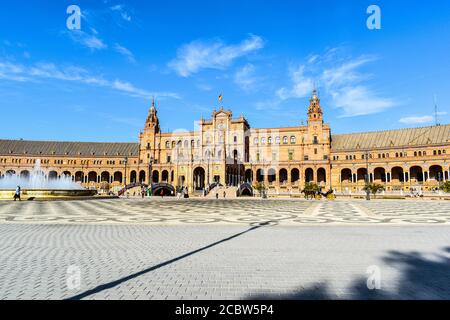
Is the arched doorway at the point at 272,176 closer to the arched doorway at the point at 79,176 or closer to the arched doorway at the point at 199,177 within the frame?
the arched doorway at the point at 199,177

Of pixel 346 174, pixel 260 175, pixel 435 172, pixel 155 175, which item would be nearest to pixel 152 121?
pixel 155 175

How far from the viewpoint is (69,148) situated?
11350 centimetres

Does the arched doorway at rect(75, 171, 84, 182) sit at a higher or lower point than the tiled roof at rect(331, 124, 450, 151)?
lower

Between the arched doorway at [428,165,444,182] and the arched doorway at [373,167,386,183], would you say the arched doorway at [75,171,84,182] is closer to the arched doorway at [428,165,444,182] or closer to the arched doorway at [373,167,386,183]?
the arched doorway at [373,167,386,183]

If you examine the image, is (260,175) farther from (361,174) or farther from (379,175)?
(379,175)

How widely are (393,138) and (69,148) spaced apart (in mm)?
108736

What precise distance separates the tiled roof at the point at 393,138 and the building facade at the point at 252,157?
0.24 metres

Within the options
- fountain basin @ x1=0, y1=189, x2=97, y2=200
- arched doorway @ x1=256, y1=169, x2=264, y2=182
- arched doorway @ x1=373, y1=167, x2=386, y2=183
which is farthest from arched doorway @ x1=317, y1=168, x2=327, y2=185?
fountain basin @ x1=0, y1=189, x2=97, y2=200

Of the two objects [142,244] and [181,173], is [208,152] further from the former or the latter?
[142,244]

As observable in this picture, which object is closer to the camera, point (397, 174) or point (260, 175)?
point (397, 174)

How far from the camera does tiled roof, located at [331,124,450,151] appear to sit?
8266 cm

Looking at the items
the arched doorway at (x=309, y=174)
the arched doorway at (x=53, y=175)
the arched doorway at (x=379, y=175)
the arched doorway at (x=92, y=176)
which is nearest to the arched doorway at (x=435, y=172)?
the arched doorway at (x=379, y=175)

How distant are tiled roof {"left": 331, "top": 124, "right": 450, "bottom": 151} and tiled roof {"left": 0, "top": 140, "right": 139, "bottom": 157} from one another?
2824 inches
